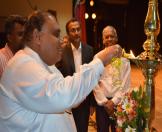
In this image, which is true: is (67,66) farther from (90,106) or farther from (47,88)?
(47,88)

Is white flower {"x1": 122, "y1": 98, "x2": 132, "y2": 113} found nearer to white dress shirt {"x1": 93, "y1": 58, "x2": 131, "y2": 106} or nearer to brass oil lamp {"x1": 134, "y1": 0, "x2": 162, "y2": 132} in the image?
brass oil lamp {"x1": 134, "y1": 0, "x2": 162, "y2": 132}

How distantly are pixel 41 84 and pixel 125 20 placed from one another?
1574cm

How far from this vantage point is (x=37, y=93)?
1.36 m

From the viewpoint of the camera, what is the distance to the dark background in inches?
618

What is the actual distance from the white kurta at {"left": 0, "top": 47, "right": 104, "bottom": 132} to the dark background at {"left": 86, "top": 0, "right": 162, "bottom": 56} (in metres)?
13.9

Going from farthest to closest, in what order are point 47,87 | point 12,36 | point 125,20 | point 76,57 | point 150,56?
1. point 125,20
2. point 76,57
3. point 12,36
4. point 150,56
5. point 47,87

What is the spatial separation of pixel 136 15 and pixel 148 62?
15076 mm

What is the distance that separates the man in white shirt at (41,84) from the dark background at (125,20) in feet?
45.4

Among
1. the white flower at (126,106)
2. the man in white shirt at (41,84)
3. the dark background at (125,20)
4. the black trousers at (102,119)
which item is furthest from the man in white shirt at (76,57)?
the dark background at (125,20)

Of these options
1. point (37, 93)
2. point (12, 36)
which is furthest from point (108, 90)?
point (37, 93)

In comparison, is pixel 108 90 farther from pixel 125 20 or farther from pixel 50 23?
pixel 125 20

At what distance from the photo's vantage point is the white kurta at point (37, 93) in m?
1.34

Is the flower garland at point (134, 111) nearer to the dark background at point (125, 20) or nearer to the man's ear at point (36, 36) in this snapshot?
the man's ear at point (36, 36)

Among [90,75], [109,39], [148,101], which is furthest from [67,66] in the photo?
[90,75]
